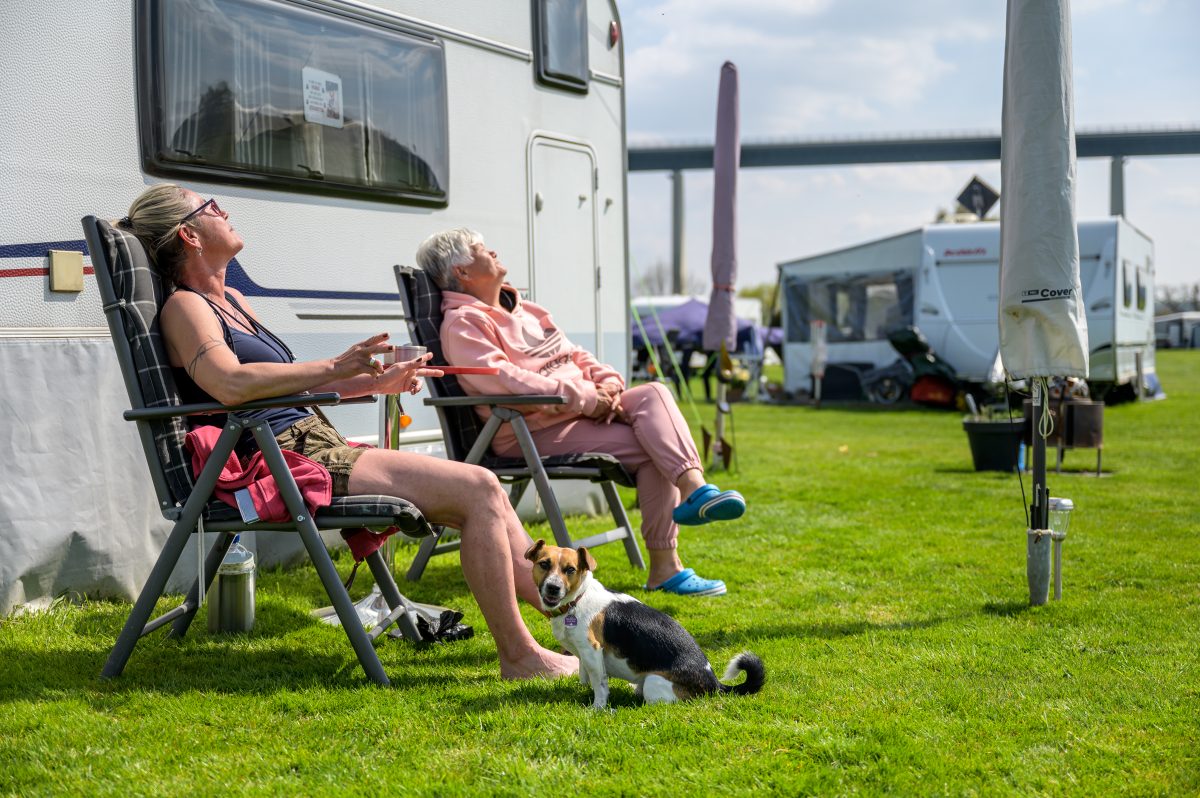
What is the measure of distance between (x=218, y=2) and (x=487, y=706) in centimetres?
259

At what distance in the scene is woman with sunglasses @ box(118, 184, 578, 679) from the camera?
2760 mm

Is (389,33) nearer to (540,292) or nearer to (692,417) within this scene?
(540,292)

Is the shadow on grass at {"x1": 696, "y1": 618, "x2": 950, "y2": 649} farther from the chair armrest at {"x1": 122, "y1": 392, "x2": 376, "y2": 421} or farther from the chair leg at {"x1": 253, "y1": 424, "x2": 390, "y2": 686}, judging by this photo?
the chair armrest at {"x1": 122, "y1": 392, "x2": 376, "y2": 421}

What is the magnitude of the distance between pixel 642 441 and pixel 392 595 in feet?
3.40

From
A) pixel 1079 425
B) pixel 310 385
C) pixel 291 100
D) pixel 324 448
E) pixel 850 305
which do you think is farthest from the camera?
pixel 850 305

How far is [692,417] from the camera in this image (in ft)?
42.7

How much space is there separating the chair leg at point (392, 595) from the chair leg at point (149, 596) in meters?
0.58

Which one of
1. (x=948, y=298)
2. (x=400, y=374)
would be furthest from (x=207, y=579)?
(x=948, y=298)

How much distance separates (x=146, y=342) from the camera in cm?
284

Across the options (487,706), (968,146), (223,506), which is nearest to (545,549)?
(487,706)

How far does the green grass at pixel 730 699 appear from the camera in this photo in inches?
88.0

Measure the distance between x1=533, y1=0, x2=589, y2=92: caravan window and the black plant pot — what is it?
151 inches

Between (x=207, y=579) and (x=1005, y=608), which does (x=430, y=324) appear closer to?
(x=207, y=579)

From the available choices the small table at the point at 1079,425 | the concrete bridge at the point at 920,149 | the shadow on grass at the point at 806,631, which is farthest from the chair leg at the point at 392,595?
the concrete bridge at the point at 920,149
